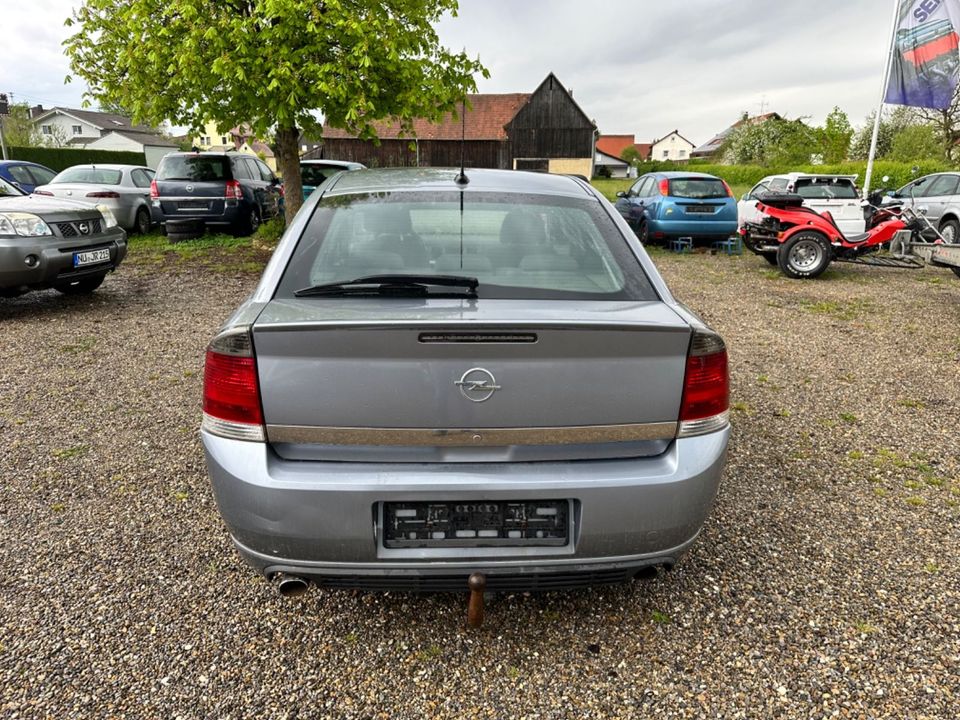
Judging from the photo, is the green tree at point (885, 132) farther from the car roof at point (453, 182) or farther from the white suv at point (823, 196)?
the car roof at point (453, 182)

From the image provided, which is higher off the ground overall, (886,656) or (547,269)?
(547,269)

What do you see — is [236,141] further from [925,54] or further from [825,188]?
[825,188]

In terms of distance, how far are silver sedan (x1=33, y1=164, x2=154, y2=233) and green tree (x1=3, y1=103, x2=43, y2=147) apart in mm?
47078

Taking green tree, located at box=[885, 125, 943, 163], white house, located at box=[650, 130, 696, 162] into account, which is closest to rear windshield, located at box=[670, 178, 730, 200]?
green tree, located at box=[885, 125, 943, 163]

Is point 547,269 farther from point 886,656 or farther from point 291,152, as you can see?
point 291,152

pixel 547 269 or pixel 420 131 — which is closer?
pixel 547 269

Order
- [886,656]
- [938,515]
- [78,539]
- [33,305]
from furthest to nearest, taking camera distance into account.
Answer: [33,305]
[938,515]
[78,539]
[886,656]

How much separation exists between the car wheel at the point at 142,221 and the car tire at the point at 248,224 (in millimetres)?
2145

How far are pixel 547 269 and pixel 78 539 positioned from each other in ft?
8.04

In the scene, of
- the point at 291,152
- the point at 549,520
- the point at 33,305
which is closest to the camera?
the point at 549,520

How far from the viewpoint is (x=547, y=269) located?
2367 mm

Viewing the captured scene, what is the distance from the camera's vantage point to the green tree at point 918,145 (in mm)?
38062

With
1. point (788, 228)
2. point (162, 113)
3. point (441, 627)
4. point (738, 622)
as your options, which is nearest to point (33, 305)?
point (162, 113)

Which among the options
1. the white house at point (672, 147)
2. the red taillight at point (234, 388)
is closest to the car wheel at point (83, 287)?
the red taillight at point (234, 388)
